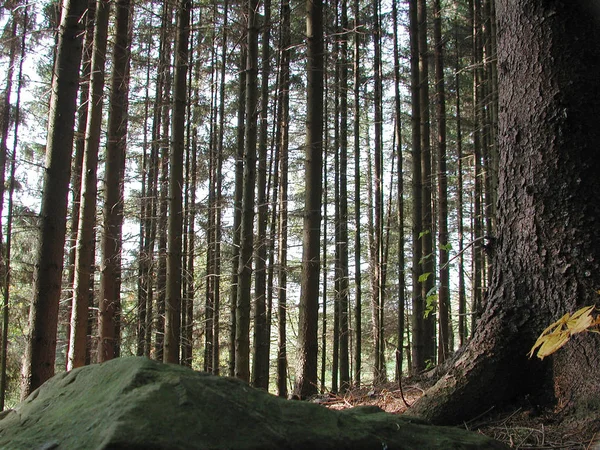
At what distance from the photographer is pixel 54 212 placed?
17.2ft

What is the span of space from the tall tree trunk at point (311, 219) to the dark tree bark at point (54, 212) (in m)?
3.56

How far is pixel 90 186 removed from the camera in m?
8.14

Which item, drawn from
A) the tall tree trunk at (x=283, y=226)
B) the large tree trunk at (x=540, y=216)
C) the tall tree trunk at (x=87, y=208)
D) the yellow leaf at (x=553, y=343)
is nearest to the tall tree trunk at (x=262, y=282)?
the tall tree trunk at (x=283, y=226)

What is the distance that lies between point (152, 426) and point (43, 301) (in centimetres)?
426

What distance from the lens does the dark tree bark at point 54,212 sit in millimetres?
5113

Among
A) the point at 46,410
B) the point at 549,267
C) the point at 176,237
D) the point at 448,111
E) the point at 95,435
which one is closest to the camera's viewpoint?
the point at 95,435

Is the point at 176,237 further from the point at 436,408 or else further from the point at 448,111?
the point at 448,111

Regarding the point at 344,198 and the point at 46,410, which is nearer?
the point at 46,410


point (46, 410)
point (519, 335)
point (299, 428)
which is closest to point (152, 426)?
point (299, 428)

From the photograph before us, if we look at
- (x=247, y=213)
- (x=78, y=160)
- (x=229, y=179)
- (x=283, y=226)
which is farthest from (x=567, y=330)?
(x=229, y=179)

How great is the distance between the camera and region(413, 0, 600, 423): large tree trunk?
2.88 metres

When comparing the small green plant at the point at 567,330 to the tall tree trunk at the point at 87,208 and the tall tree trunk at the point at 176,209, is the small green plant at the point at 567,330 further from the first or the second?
the tall tree trunk at the point at 87,208

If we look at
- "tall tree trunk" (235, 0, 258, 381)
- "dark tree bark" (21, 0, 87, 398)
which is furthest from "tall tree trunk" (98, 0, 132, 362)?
"dark tree bark" (21, 0, 87, 398)

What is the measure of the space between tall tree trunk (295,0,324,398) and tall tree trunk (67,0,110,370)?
362cm
